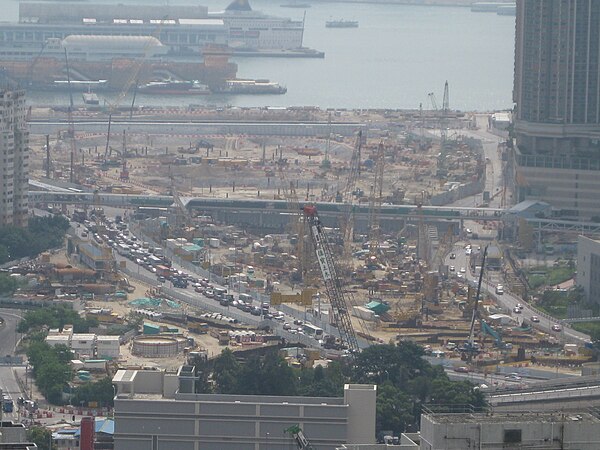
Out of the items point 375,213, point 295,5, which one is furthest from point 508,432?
point 295,5

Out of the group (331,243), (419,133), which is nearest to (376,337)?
(331,243)

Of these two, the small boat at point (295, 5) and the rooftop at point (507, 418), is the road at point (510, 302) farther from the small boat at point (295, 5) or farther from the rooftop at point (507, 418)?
the small boat at point (295, 5)

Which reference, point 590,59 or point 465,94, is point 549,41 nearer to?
point 590,59

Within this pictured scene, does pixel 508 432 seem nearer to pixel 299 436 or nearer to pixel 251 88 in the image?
pixel 299 436

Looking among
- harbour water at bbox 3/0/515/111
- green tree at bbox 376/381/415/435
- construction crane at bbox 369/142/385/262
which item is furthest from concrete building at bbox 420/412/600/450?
harbour water at bbox 3/0/515/111

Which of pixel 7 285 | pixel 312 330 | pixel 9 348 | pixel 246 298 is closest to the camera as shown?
pixel 9 348

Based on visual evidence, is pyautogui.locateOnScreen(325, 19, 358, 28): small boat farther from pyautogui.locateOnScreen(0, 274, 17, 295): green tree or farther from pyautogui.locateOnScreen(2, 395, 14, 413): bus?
pyautogui.locateOnScreen(2, 395, 14, 413): bus

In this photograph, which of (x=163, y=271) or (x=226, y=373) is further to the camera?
(x=163, y=271)

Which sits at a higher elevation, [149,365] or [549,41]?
[549,41]
